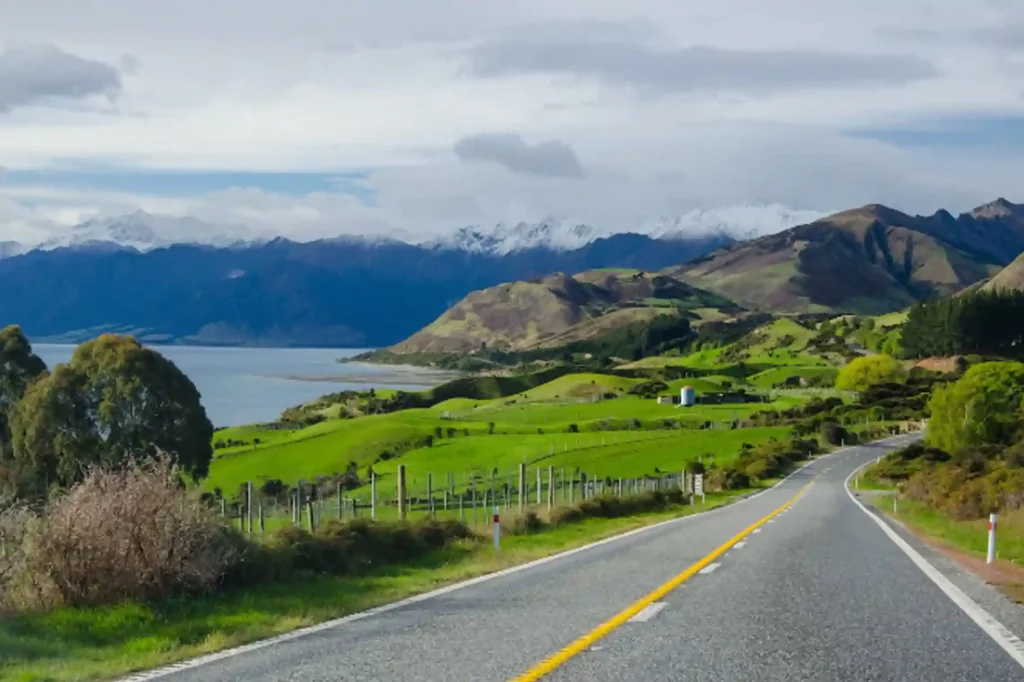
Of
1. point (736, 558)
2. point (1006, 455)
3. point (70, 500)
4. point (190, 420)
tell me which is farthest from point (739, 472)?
point (70, 500)

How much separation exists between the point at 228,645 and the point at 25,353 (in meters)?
47.3

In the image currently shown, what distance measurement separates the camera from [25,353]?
Result: 54.9 meters

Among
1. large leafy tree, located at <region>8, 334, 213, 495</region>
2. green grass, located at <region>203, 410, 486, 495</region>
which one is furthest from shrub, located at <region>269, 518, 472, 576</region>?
green grass, located at <region>203, 410, 486, 495</region>

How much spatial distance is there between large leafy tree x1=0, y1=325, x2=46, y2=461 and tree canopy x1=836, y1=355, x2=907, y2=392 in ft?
453

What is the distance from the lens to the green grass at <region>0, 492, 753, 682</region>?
36.1ft

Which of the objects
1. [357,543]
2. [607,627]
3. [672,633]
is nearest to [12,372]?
[357,543]

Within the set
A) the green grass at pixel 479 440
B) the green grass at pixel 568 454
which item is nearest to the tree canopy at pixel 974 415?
the green grass at pixel 568 454

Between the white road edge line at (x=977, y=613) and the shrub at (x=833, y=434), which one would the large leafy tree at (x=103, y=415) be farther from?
the shrub at (x=833, y=434)

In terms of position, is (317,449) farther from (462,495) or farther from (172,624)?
(172,624)

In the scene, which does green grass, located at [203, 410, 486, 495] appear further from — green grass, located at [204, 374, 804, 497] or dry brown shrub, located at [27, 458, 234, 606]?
dry brown shrub, located at [27, 458, 234, 606]

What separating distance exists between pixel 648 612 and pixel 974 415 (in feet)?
298

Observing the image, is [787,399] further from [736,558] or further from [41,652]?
[41,652]

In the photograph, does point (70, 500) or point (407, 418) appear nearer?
point (70, 500)

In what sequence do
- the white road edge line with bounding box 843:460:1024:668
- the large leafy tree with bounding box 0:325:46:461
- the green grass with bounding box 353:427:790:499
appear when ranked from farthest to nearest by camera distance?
the green grass with bounding box 353:427:790:499 < the large leafy tree with bounding box 0:325:46:461 < the white road edge line with bounding box 843:460:1024:668
